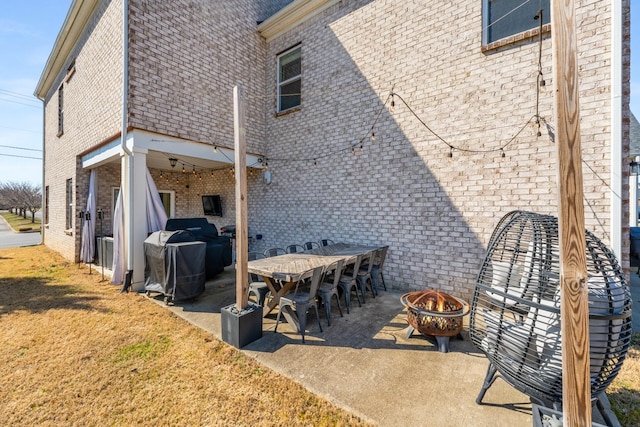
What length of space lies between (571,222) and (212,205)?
917 cm

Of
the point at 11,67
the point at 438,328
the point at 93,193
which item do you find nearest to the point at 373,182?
the point at 438,328

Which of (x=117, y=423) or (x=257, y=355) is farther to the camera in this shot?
(x=257, y=355)

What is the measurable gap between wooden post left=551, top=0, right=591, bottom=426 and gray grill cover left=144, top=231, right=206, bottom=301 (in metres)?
4.60

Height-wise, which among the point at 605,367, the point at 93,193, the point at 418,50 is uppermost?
the point at 418,50

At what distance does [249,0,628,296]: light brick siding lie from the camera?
151 inches

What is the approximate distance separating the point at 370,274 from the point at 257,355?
8.77 feet

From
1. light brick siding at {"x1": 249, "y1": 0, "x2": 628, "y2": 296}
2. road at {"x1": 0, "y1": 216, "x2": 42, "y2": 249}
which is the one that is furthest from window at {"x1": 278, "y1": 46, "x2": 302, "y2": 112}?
road at {"x1": 0, "y1": 216, "x2": 42, "y2": 249}

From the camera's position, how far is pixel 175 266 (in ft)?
14.2

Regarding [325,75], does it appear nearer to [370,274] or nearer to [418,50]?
[418,50]

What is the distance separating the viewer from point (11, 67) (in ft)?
44.2

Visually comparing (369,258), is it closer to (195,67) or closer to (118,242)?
(118,242)

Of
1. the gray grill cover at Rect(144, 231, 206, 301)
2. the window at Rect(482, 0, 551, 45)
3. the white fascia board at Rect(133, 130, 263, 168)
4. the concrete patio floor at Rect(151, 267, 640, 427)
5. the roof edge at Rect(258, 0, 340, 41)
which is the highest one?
the roof edge at Rect(258, 0, 340, 41)

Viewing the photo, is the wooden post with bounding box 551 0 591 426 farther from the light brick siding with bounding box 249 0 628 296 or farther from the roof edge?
the roof edge

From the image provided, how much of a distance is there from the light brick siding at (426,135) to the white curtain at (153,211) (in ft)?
9.30
